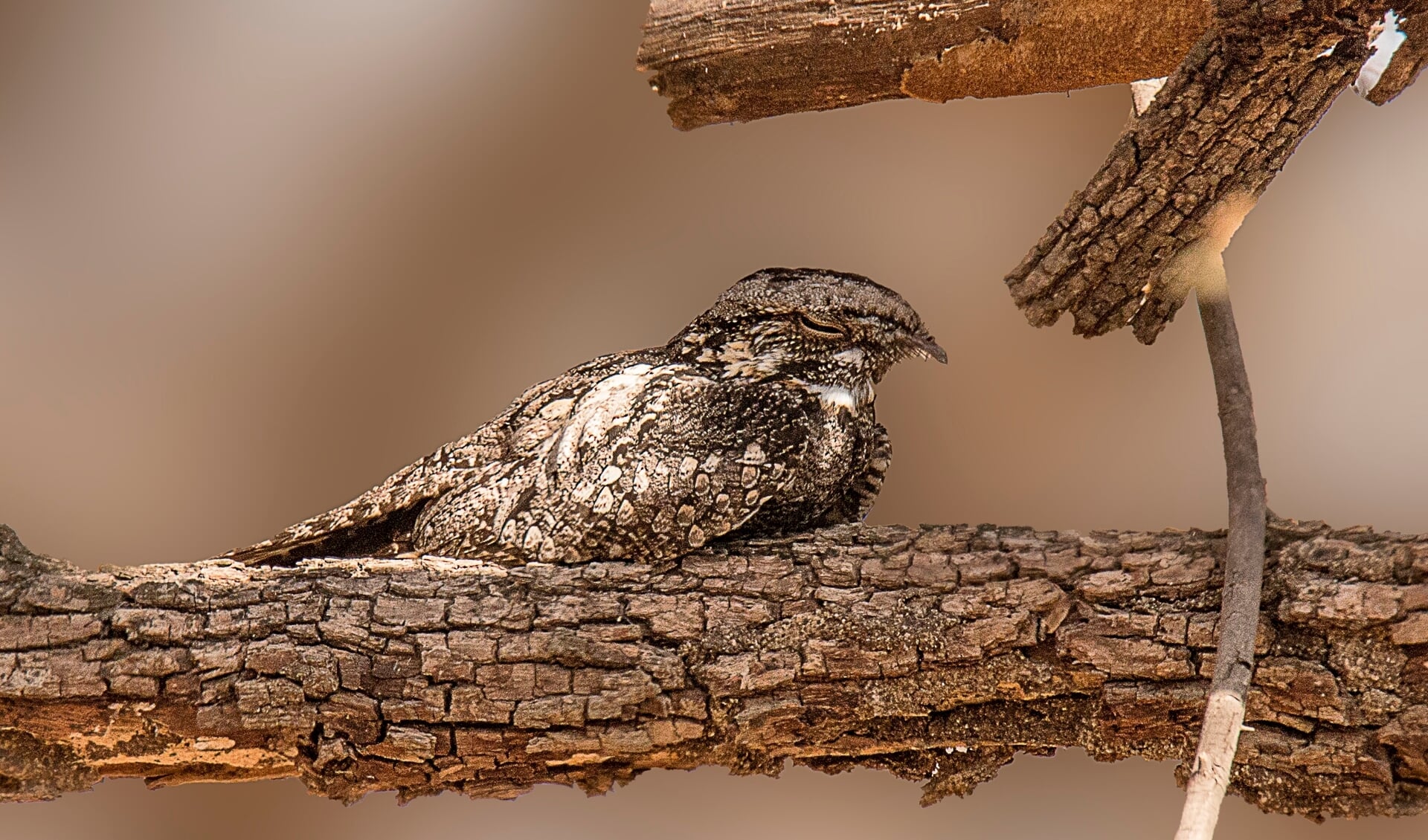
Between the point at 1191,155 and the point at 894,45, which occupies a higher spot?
the point at 894,45

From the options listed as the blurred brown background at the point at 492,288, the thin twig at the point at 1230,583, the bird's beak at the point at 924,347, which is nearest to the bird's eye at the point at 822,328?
the bird's beak at the point at 924,347

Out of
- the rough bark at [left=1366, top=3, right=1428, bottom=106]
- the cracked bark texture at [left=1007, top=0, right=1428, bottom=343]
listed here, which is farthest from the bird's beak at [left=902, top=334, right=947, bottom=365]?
the rough bark at [left=1366, top=3, right=1428, bottom=106]

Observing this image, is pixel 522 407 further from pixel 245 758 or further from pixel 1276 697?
pixel 1276 697

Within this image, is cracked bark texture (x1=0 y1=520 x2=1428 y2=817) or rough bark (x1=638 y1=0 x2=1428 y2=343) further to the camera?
cracked bark texture (x1=0 y1=520 x2=1428 y2=817)

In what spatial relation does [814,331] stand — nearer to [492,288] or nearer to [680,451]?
[680,451]

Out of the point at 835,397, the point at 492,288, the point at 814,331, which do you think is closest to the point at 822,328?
the point at 814,331

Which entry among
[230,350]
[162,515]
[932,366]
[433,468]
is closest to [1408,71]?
[932,366]

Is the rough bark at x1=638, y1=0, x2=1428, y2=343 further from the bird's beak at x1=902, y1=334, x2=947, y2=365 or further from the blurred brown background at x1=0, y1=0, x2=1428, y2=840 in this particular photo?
the blurred brown background at x1=0, y1=0, x2=1428, y2=840
